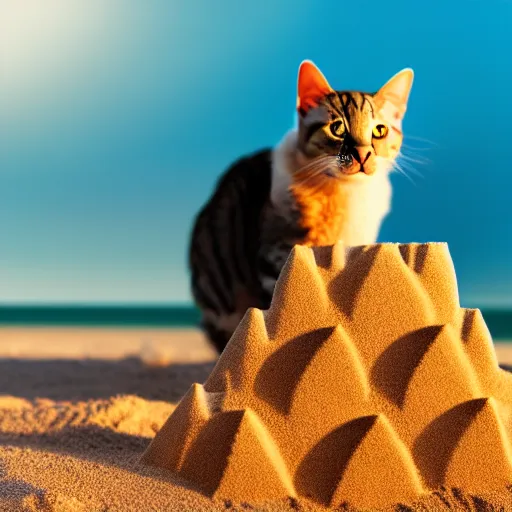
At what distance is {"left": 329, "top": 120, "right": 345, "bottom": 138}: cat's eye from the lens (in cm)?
221

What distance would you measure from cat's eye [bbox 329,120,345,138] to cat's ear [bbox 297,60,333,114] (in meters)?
0.18

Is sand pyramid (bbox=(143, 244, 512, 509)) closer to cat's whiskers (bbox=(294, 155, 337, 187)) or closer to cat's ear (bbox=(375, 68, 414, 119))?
cat's whiskers (bbox=(294, 155, 337, 187))

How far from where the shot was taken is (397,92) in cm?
237

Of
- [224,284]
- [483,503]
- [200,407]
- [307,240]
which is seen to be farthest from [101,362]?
[483,503]

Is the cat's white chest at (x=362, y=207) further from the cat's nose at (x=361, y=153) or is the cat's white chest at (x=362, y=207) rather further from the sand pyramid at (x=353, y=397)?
the sand pyramid at (x=353, y=397)

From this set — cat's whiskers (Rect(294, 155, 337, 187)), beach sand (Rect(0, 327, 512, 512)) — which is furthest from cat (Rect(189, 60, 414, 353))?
beach sand (Rect(0, 327, 512, 512))

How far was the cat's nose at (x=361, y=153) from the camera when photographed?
2.12 meters

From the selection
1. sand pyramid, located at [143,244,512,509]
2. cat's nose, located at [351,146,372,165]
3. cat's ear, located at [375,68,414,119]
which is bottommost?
sand pyramid, located at [143,244,512,509]

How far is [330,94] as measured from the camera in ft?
7.79

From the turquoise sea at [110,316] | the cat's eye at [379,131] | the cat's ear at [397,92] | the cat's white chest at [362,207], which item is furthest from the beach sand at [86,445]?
the turquoise sea at [110,316]

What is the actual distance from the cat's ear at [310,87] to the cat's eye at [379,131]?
11.5 inches

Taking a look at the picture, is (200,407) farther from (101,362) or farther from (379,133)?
(101,362)

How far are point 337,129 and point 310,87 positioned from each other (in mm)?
267

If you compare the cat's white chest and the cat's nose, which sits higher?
the cat's nose
